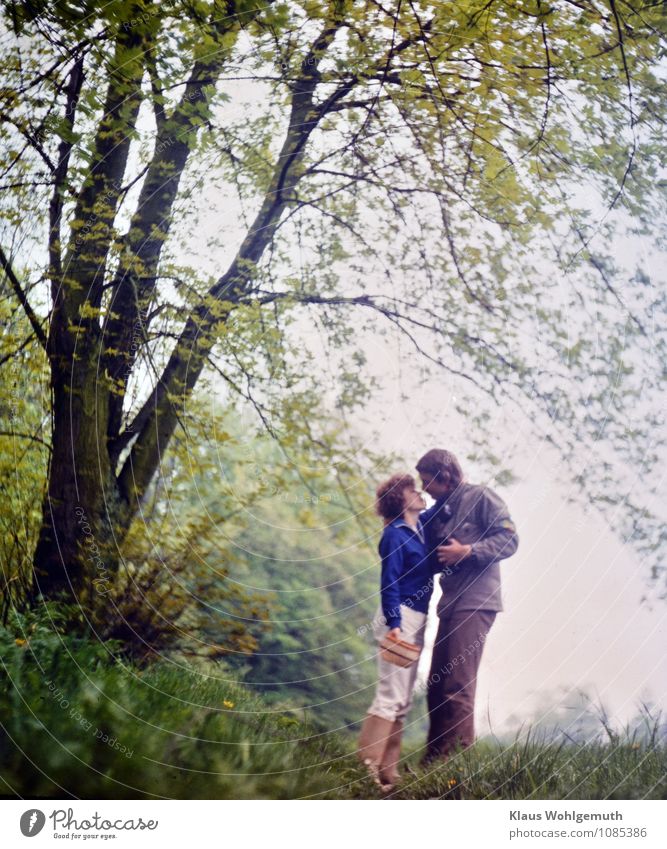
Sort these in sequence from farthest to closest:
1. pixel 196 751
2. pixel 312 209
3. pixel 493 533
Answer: pixel 312 209 → pixel 493 533 → pixel 196 751

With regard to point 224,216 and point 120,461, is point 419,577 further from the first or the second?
point 224,216

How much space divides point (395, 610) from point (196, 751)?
33.1 inches

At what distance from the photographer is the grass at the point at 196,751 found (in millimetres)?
2498

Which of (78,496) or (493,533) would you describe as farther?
(78,496)

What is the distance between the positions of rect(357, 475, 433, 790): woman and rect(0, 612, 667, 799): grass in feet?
0.26

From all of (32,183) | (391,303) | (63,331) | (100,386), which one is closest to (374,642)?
(391,303)

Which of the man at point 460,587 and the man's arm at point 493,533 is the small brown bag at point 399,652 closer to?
the man at point 460,587

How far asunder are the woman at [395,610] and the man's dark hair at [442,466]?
8 centimetres

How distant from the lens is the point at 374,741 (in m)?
2.52

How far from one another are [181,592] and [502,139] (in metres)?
2.14

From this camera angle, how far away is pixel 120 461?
2.86 meters
